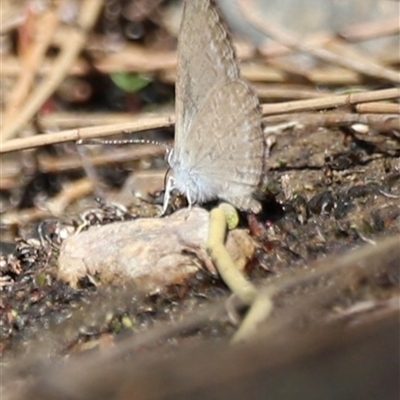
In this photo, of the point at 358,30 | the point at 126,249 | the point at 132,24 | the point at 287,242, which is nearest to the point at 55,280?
the point at 126,249

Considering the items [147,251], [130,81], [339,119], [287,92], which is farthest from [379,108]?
[130,81]

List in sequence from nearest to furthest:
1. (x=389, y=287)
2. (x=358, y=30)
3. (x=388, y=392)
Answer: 1. (x=388, y=392)
2. (x=389, y=287)
3. (x=358, y=30)

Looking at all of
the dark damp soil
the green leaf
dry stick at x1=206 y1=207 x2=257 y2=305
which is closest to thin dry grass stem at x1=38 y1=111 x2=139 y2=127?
the green leaf

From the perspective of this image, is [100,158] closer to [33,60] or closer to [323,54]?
[33,60]

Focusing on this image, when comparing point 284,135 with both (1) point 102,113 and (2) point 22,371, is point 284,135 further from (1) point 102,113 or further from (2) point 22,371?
(2) point 22,371

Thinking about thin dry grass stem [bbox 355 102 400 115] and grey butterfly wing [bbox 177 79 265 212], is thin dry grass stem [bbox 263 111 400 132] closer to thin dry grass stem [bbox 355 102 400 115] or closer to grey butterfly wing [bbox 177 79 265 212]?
thin dry grass stem [bbox 355 102 400 115]

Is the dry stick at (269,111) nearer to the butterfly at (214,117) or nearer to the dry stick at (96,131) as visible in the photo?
the dry stick at (96,131)

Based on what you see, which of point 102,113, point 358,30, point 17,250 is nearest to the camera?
point 17,250
